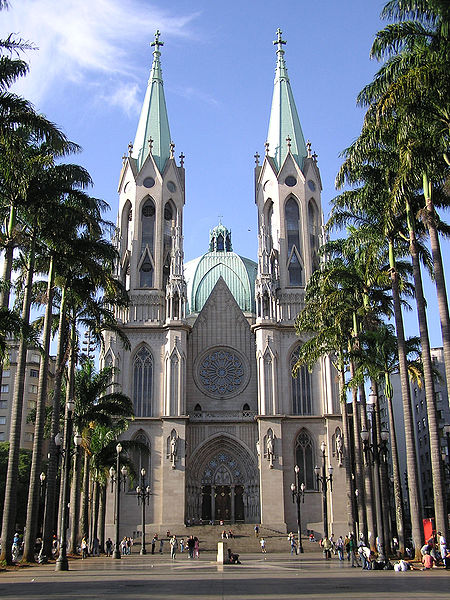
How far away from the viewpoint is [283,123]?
210 ft

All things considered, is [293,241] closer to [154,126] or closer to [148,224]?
[148,224]

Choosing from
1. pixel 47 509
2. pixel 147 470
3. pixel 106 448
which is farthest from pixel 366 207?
pixel 147 470

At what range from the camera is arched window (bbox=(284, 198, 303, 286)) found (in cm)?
5753

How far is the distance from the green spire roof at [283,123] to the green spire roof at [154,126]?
9818mm

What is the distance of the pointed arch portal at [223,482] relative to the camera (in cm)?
5256

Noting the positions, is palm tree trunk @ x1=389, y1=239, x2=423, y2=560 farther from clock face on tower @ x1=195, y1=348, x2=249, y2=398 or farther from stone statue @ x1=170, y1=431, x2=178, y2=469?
clock face on tower @ x1=195, y1=348, x2=249, y2=398

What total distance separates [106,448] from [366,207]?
22.0m

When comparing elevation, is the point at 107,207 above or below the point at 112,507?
above

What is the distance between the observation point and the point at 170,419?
51.0 metres

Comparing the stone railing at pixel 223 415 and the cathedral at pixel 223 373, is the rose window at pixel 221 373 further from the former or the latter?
the stone railing at pixel 223 415

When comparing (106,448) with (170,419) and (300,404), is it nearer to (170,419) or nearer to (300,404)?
(170,419)

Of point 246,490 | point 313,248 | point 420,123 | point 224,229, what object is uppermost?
point 224,229

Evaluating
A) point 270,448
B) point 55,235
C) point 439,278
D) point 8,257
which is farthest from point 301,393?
point 8,257

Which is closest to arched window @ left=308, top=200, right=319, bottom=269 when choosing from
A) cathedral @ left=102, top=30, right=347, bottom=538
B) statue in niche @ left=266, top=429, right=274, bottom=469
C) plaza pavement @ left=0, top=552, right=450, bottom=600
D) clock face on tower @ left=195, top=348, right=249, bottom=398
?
cathedral @ left=102, top=30, right=347, bottom=538
